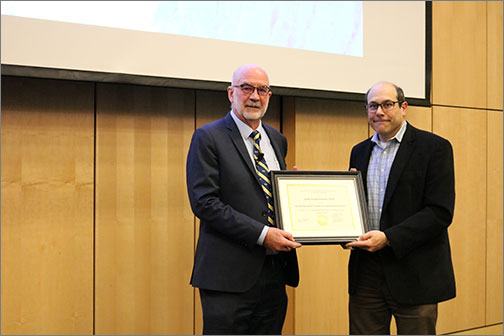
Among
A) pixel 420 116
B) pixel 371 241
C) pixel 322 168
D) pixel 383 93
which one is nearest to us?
pixel 371 241

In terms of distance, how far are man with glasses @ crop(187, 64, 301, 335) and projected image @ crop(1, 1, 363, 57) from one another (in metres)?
0.70

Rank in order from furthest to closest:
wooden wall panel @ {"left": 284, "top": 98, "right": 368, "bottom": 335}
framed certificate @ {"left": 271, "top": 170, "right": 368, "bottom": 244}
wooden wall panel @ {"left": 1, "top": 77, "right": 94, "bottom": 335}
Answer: wooden wall panel @ {"left": 284, "top": 98, "right": 368, "bottom": 335}, wooden wall panel @ {"left": 1, "top": 77, "right": 94, "bottom": 335}, framed certificate @ {"left": 271, "top": 170, "right": 368, "bottom": 244}

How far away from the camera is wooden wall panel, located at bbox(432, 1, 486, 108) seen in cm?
308

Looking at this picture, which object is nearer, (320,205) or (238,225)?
(238,225)

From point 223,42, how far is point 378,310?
1506 millimetres

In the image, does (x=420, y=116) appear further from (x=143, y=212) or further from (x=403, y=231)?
(x=143, y=212)

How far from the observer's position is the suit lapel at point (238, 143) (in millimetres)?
1730

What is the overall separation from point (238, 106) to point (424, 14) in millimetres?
1823

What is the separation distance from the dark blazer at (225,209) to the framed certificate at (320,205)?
0.10m

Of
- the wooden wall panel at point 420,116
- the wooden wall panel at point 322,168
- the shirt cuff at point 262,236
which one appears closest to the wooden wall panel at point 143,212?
the wooden wall panel at point 322,168

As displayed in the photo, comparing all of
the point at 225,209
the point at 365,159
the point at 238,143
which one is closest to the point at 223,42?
the point at 238,143

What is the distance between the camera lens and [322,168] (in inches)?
110

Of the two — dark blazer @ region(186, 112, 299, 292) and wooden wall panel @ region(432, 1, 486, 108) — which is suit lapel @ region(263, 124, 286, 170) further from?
wooden wall panel @ region(432, 1, 486, 108)

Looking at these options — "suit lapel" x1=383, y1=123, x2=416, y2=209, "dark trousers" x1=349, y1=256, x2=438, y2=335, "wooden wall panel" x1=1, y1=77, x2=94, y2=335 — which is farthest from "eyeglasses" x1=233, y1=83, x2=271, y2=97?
"wooden wall panel" x1=1, y1=77, x2=94, y2=335
